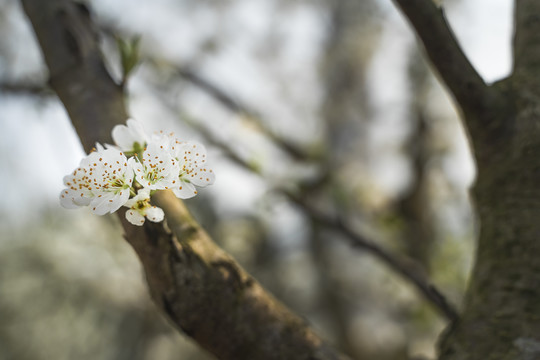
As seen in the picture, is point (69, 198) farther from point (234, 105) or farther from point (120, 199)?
point (234, 105)

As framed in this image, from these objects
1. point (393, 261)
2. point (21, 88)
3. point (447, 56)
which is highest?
point (21, 88)

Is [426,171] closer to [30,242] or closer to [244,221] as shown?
[244,221]

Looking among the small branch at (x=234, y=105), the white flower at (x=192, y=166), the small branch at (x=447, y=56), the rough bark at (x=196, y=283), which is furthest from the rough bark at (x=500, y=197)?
the small branch at (x=234, y=105)

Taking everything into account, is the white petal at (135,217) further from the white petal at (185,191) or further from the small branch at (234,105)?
the small branch at (234,105)

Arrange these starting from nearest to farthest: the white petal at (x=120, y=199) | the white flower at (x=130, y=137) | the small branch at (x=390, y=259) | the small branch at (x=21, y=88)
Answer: the white petal at (x=120, y=199) → the white flower at (x=130, y=137) → the small branch at (x=390, y=259) → the small branch at (x=21, y=88)

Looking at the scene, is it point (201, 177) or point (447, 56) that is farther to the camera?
point (447, 56)

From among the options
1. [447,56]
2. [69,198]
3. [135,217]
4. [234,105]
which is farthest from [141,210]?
[234,105]

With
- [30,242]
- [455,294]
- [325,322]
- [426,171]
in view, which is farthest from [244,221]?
[455,294]
